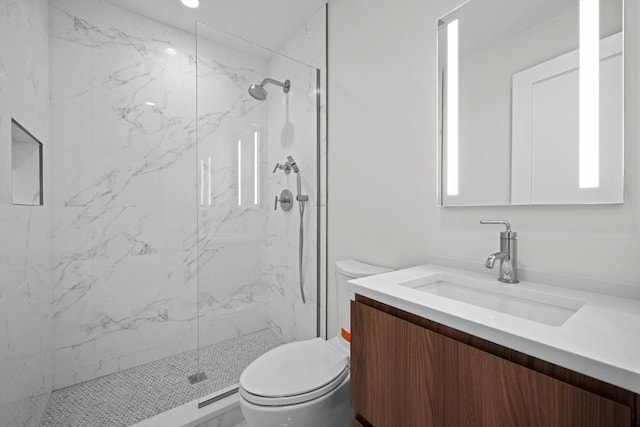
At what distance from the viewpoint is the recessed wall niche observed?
1371 mm

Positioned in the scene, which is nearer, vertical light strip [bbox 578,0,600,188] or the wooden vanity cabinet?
the wooden vanity cabinet

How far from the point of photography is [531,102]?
1.01 metres

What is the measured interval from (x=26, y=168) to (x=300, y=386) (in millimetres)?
1787

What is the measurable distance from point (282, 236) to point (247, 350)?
75 centimetres

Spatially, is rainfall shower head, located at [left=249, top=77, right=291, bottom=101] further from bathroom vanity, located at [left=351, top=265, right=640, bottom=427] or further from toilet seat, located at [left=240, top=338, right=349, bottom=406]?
toilet seat, located at [left=240, top=338, right=349, bottom=406]

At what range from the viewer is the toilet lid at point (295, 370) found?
1.11 meters

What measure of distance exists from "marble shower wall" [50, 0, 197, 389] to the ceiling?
103 mm

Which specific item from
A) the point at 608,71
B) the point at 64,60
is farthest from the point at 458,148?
the point at 64,60

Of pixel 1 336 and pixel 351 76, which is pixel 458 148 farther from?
pixel 1 336

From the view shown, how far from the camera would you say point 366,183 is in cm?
165

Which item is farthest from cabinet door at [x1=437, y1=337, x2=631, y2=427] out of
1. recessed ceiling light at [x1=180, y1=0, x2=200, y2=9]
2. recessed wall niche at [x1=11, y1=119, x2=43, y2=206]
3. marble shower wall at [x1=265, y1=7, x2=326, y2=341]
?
recessed ceiling light at [x1=180, y1=0, x2=200, y2=9]

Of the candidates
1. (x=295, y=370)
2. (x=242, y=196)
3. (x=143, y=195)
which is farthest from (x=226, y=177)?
(x=295, y=370)

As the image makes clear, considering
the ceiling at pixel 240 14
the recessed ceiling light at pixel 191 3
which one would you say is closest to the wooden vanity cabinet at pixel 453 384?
the ceiling at pixel 240 14

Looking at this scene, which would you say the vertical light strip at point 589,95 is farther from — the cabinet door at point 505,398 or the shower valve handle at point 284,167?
the shower valve handle at point 284,167
